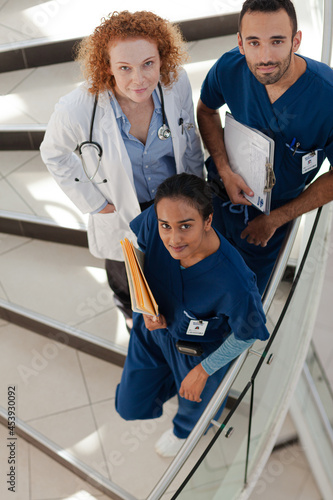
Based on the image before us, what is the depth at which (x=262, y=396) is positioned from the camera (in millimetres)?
2254

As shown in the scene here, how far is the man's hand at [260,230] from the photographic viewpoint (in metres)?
1.89

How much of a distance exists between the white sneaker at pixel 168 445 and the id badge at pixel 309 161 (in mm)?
1590

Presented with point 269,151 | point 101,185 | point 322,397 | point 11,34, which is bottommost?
point 322,397

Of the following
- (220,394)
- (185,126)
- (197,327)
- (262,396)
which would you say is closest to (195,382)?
(220,394)

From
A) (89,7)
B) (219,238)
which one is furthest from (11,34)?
(219,238)

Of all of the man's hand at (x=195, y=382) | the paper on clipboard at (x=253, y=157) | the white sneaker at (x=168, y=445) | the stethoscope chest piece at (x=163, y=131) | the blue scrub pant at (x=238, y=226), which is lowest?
the white sneaker at (x=168, y=445)

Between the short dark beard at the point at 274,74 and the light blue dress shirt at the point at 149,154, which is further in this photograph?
the light blue dress shirt at the point at 149,154

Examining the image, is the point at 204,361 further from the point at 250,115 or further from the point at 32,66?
the point at 32,66

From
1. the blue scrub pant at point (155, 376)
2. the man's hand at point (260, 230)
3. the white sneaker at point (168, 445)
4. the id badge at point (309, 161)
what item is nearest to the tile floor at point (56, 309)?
the white sneaker at point (168, 445)

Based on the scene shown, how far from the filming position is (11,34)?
10.4ft

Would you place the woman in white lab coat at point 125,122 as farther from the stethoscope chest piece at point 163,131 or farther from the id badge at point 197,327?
the id badge at point 197,327

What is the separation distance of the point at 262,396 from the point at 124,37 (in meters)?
1.60

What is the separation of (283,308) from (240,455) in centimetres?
69

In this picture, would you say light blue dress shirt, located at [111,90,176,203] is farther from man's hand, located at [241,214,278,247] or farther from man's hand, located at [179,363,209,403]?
man's hand, located at [179,363,209,403]
